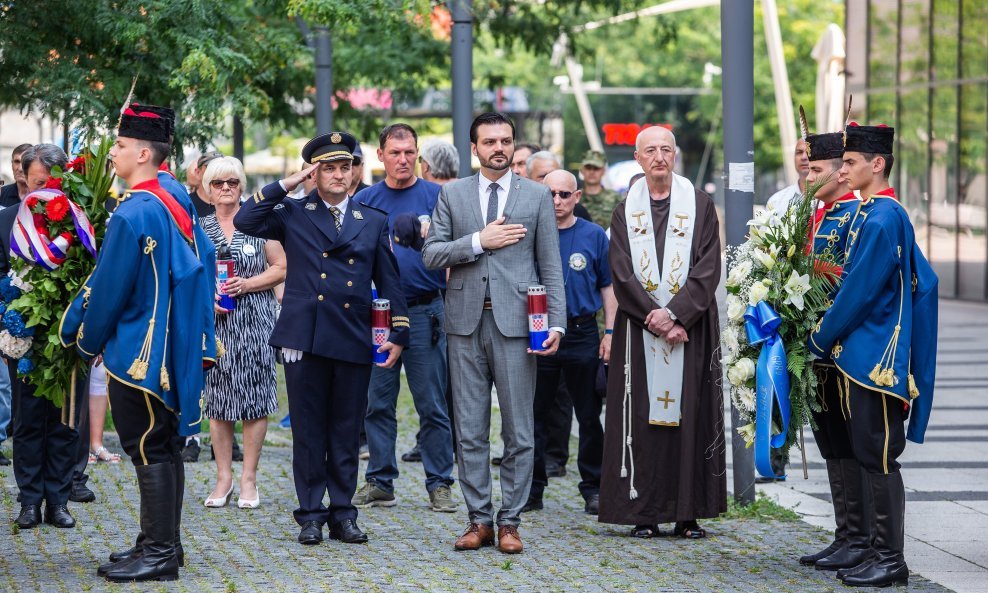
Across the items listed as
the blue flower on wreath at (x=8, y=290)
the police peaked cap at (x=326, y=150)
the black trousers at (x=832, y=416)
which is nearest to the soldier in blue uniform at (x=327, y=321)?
the police peaked cap at (x=326, y=150)

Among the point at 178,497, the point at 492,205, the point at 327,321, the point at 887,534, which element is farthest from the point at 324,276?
the point at 887,534

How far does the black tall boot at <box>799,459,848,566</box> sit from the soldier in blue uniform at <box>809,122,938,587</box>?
323mm

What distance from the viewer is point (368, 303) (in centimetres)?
738

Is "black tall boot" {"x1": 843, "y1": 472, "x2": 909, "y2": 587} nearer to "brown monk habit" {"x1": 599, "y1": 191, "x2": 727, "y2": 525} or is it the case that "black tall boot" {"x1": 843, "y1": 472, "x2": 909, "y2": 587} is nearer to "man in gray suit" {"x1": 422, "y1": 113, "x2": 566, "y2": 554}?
"brown monk habit" {"x1": 599, "y1": 191, "x2": 727, "y2": 525}

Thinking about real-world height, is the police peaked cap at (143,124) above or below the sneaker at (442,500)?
above

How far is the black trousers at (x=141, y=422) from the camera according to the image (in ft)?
20.5

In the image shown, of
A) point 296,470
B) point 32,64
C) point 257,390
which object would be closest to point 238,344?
point 257,390

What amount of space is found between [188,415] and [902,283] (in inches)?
125

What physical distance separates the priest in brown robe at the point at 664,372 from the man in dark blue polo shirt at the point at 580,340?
86 centimetres

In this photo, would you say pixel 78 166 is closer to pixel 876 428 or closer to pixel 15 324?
pixel 15 324

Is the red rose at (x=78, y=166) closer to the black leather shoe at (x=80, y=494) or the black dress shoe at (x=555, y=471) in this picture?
the black leather shoe at (x=80, y=494)

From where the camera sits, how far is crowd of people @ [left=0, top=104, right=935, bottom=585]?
630 centimetres

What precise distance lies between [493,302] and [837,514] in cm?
195

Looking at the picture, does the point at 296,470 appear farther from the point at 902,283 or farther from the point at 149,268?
the point at 902,283
